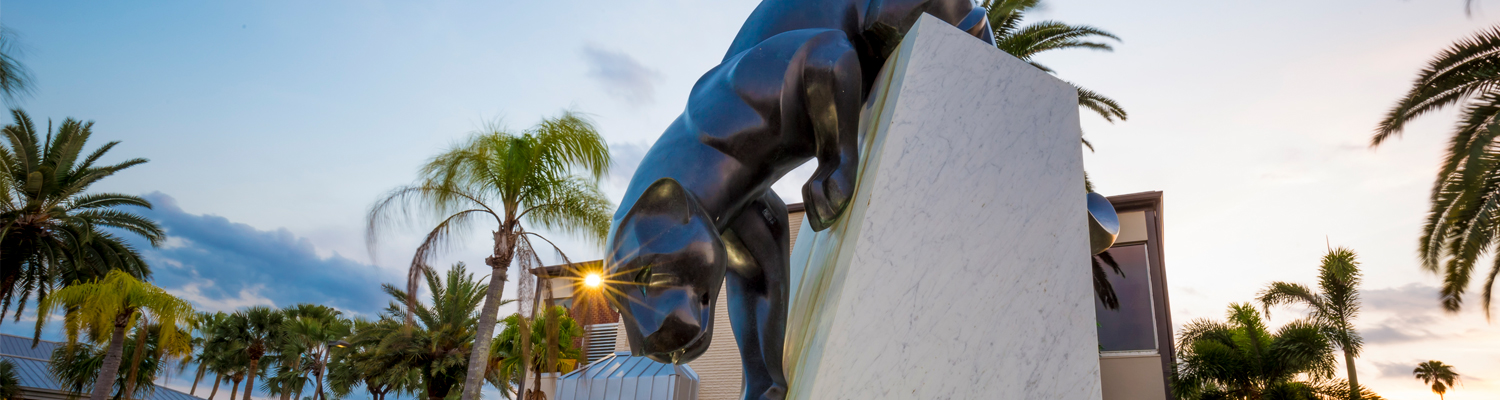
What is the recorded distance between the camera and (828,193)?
2.07 meters

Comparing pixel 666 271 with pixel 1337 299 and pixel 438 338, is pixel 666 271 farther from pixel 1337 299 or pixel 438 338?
pixel 438 338

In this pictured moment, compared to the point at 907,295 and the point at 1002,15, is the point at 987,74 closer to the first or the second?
the point at 907,295

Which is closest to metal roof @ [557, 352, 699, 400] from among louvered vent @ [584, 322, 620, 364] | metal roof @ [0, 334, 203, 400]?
louvered vent @ [584, 322, 620, 364]

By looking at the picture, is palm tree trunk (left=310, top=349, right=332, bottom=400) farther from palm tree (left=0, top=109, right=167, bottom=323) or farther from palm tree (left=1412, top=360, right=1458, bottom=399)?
palm tree (left=1412, top=360, right=1458, bottom=399)

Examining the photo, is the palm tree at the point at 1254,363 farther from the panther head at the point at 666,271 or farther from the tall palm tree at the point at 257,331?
the tall palm tree at the point at 257,331

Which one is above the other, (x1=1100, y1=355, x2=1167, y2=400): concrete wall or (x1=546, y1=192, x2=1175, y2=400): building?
(x1=546, y1=192, x2=1175, y2=400): building

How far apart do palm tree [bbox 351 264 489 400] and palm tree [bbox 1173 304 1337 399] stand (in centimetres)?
2761

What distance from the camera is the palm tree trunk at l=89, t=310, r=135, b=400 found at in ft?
56.1

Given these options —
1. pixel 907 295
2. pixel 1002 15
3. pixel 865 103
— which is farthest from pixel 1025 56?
pixel 907 295

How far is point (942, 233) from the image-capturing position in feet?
6.33

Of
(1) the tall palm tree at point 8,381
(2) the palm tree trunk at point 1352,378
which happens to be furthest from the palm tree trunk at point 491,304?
(1) the tall palm tree at point 8,381

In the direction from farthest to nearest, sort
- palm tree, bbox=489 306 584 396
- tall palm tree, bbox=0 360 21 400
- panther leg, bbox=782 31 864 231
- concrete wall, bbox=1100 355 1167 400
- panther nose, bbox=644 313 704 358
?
tall palm tree, bbox=0 360 21 400 < palm tree, bbox=489 306 584 396 < concrete wall, bbox=1100 355 1167 400 < panther leg, bbox=782 31 864 231 < panther nose, bbox=644 313 704 358

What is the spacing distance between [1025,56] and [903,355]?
44.9 feet

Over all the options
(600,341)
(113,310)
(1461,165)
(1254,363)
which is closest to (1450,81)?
(1461,165)
